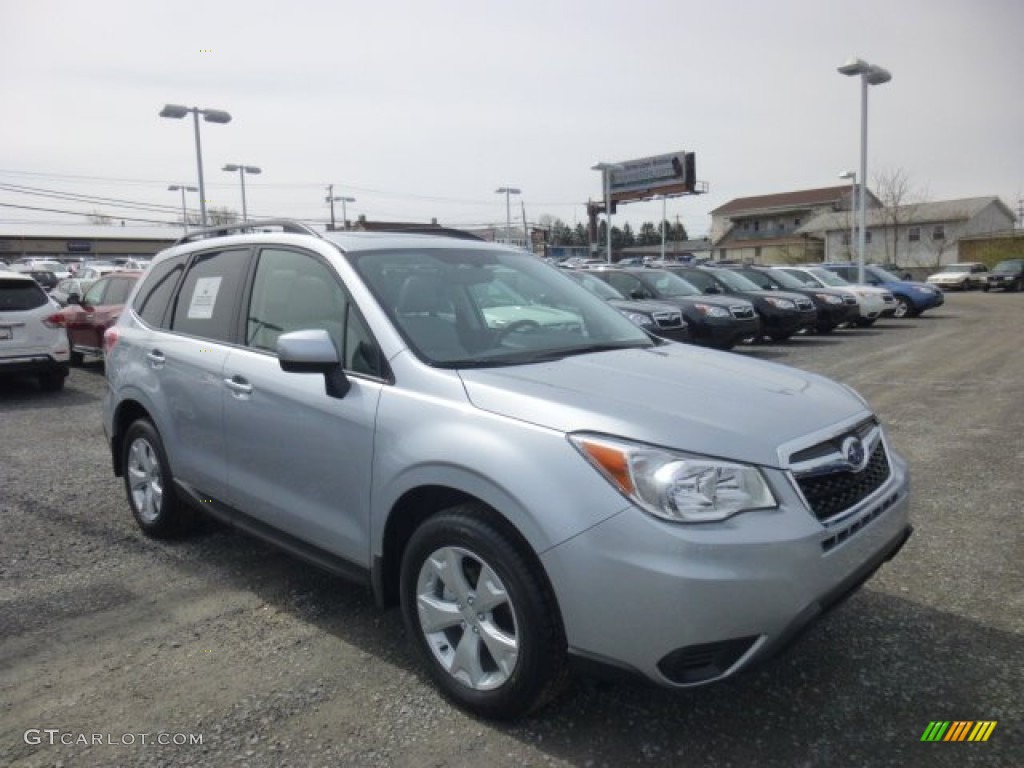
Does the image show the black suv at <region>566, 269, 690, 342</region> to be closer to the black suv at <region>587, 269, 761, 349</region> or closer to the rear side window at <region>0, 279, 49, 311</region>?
the black suv at <region>587, 269, 761, 349</region>

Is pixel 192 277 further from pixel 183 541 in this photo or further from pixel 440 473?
pixel 440 473

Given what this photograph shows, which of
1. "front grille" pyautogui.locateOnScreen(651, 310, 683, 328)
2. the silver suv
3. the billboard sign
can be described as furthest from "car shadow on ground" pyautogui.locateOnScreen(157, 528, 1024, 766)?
the billboard sign

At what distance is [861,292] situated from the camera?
18438mm

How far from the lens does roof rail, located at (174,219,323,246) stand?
3865 mm

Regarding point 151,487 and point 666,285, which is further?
point 666,285

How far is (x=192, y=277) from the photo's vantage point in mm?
4469

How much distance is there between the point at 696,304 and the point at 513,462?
1126 centimetres

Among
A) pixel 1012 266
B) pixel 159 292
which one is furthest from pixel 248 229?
pixel 1012 266

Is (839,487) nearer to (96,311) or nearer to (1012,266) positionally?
(96,311)

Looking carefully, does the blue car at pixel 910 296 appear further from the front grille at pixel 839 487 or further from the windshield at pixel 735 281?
the front grille at pixel 839 487

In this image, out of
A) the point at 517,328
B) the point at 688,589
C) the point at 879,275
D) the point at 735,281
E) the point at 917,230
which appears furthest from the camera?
the point at 917,230

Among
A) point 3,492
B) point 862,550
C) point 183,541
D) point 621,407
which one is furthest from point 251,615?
point 3,492

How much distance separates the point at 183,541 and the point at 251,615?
1239 millimetres

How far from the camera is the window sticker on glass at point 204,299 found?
4180mm
